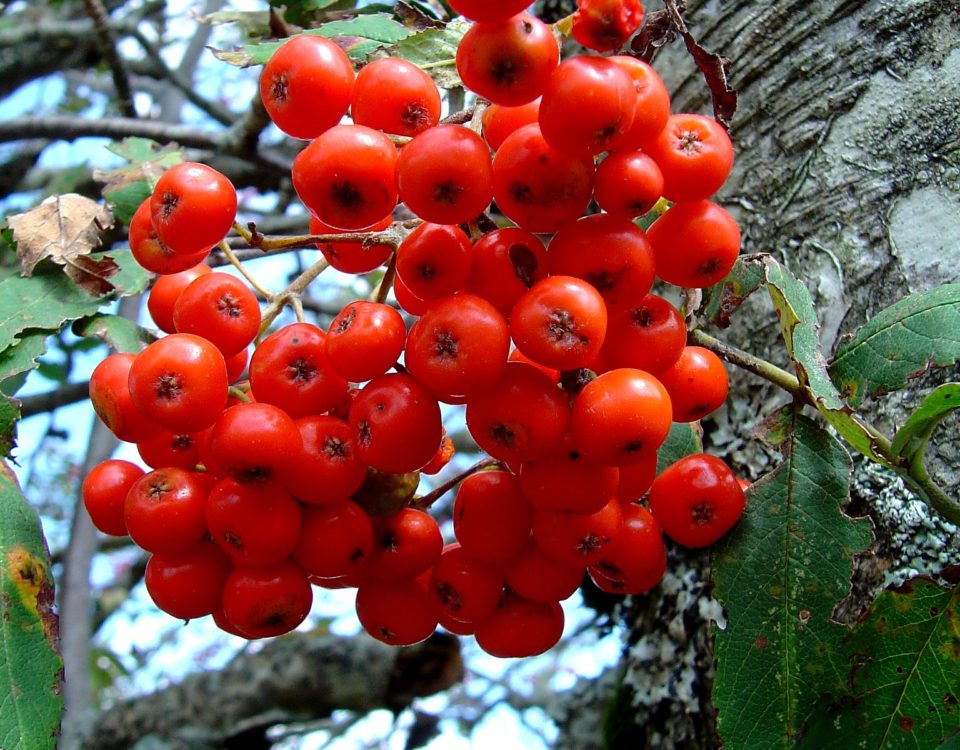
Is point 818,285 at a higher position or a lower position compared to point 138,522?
higher

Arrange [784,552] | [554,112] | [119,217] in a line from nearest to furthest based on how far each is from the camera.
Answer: [554,112]
[784,552]
[119,217]

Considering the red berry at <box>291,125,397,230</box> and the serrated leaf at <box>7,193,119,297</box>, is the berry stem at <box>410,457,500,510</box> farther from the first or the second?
the serrated leaf at <box>7,193,119,297</box>

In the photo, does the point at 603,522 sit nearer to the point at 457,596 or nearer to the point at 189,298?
the point at 457,596

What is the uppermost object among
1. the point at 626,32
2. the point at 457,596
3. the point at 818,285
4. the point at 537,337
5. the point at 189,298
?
the point at 626,32

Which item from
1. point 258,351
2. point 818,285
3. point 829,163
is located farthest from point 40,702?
point 829,163

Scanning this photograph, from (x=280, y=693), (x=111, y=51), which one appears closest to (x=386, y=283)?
(x=280, y=693)

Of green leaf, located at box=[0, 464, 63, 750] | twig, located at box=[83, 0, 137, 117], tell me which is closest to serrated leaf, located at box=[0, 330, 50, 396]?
green leaf, located at box=[0, 464, 63, 750]
